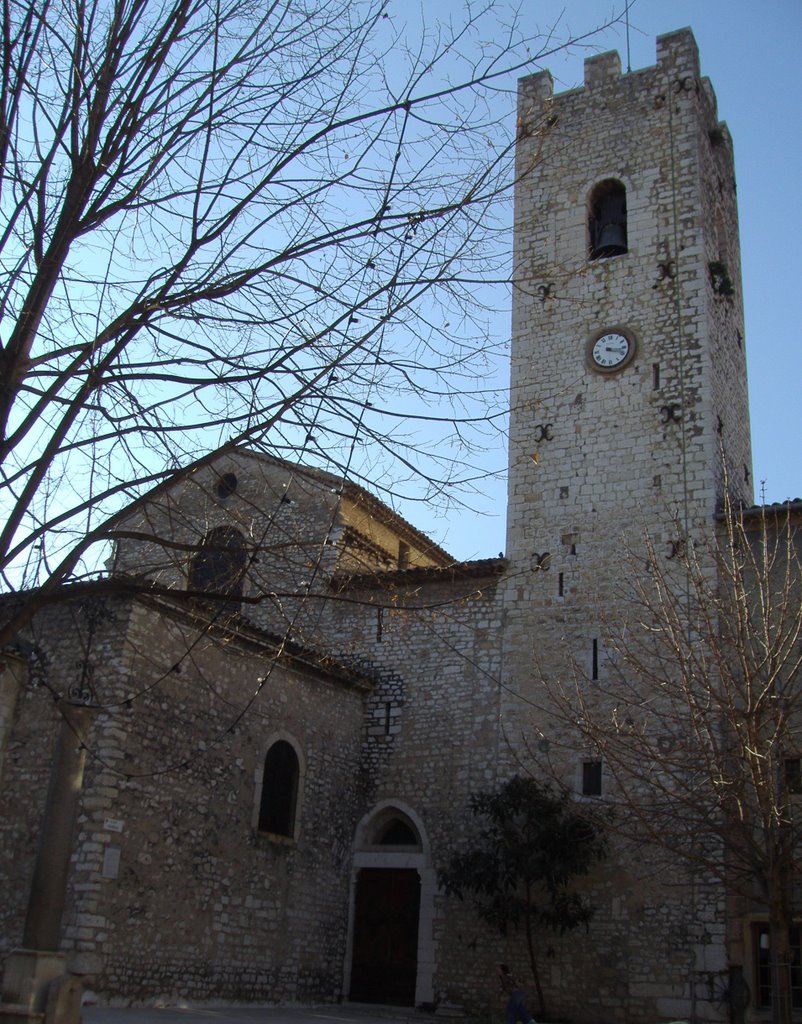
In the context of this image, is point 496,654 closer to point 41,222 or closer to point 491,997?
point 491,997

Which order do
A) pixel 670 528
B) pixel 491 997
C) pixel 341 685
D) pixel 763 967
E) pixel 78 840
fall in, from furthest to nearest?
pixel 341 685, pixel 670 528, pixel 491 997, pixel 763 967, pixel 78 840

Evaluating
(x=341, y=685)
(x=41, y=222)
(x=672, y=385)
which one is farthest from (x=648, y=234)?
(x=41, y=222)

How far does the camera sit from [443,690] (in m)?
17.5

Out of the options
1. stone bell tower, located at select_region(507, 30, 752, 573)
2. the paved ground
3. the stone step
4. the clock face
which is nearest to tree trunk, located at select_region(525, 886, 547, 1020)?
the paved ground

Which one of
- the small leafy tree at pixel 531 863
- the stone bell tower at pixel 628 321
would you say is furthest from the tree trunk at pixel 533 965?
the stone bell tower at pixel 628 321

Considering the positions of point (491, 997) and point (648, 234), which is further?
point (648, 234)

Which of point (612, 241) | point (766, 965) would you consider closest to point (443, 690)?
point (766, 965)

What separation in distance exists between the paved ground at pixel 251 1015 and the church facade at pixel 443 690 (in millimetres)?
292

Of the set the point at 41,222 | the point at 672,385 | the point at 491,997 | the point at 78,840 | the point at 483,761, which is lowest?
the point at 491,997

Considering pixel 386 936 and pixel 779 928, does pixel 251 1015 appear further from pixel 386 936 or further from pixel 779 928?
pixel 779 928

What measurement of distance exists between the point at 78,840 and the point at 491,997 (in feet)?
22.3

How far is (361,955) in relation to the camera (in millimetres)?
16844

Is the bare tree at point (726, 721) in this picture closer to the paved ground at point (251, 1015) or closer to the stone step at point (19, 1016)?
the paved ground at point (251, 1015)

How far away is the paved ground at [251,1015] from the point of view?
37.9 feet
